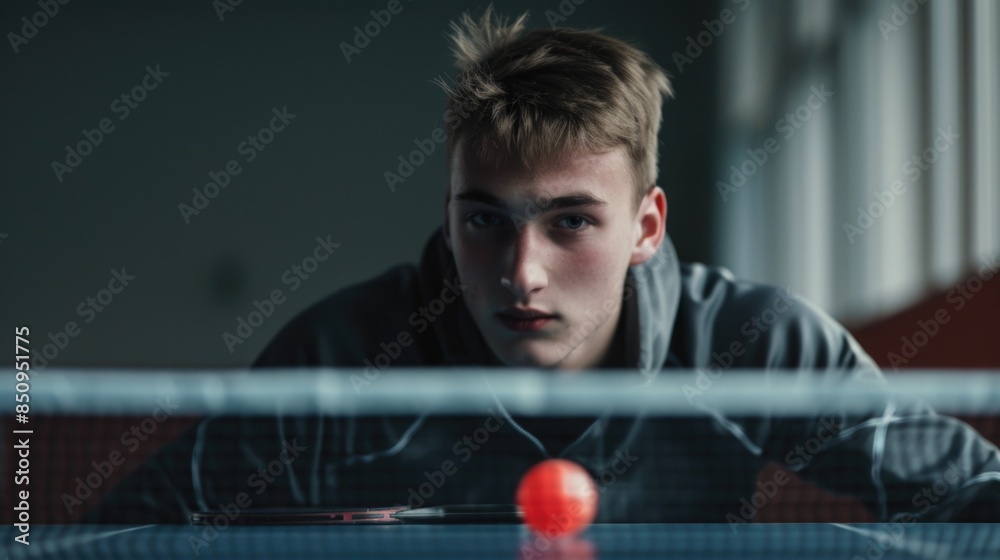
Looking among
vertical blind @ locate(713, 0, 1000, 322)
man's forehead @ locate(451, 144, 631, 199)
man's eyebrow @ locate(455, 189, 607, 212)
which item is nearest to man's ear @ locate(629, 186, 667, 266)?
man's forehead @ locate(451, 144, 631, 199)

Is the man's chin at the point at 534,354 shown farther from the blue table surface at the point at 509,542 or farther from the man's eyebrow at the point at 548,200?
the blue table surface at the point at 509,542

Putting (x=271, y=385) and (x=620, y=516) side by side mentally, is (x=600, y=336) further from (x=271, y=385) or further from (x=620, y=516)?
(x=271, y=385)

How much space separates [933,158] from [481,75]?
3.04 m

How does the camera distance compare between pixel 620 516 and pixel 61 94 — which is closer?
pixel 620 516

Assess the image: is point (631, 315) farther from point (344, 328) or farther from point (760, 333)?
point (344, 328)

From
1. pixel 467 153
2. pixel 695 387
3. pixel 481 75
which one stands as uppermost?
pixel 481 75

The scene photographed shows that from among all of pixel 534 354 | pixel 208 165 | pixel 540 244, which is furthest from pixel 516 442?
pixel 208 165

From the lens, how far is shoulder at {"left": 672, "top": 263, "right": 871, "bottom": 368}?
8.63 feet

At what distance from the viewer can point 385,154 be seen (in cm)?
840

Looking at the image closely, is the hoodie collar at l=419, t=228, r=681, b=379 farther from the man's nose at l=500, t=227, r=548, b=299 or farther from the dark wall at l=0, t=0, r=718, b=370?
the dark wall at l=0, t=0, r=718, b=370

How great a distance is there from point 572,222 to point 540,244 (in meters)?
0.10

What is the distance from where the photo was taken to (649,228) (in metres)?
2.67

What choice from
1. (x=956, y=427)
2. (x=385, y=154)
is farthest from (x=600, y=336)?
(x=385, y=154)

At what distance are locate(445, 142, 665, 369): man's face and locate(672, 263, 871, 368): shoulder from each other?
306 millimetres
